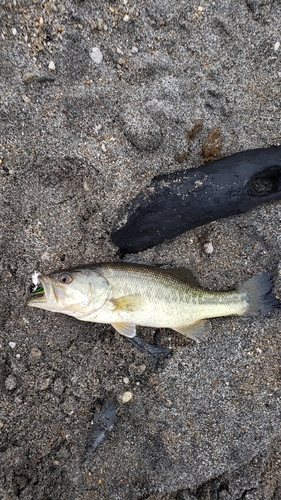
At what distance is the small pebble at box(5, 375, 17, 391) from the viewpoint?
3561mm

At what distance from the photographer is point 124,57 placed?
147 inches

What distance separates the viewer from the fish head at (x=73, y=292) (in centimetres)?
324

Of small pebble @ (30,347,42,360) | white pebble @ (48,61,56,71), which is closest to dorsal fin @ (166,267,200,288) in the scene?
small pebble @ (30,347,42,360)

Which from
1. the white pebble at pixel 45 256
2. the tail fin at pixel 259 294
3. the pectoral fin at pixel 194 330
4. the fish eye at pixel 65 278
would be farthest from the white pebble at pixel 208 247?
the white pebble at pixel 45 256

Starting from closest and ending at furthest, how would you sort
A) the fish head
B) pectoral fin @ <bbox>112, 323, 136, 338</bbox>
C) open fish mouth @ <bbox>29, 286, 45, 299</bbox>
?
the fish head < open fish mouth @ <bbox>29, 286, 45, 299</bbox> < pectoral fin @ <bbox>112, 323, 136, 338</bbox>

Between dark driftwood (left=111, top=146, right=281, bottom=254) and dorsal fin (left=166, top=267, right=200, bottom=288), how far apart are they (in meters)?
0.37

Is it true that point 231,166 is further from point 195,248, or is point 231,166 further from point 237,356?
point 237,356

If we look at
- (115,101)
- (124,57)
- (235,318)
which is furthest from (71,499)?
(124,57)

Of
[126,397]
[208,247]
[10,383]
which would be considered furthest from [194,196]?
[10,383]

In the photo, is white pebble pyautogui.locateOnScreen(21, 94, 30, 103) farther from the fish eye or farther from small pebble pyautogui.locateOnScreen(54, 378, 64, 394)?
small pebble pyautogui.locateOnScreen(54, 378, 64, 394)

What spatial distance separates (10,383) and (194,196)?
2.55 meters

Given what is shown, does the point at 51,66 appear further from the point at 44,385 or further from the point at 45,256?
the point at 44,385

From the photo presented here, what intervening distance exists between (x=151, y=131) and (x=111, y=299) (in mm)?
1725

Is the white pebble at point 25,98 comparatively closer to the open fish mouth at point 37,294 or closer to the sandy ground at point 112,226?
the sandy ground at point 112,226
